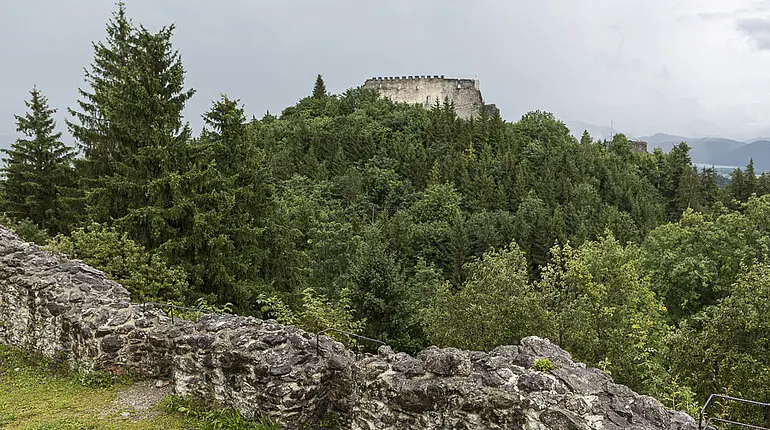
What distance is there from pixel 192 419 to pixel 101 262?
7.38 m

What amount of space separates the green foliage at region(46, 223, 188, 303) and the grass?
348cm

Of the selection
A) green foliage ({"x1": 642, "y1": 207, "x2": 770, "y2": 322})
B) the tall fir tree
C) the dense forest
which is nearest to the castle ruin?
the dense forest

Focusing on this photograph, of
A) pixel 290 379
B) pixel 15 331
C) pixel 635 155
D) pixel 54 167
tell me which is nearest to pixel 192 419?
pixel 290 379

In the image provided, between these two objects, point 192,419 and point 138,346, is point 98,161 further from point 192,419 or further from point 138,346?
point 192,419

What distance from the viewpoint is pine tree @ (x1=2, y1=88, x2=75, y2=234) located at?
2184cm

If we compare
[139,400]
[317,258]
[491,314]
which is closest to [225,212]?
[139,400]

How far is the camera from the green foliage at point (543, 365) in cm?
655

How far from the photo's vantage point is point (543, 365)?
21.6ft

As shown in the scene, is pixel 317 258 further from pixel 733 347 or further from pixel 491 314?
pixel 733 347

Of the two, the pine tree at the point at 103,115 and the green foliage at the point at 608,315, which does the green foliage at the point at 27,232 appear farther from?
the green foliage at the point at 608,315

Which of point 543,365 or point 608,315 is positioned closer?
point 543,365

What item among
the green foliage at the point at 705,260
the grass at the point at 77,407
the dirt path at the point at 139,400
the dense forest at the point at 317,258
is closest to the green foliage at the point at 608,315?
the dense forest at the point at 317,258

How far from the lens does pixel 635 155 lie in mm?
65438

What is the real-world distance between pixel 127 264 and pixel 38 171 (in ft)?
42.7
